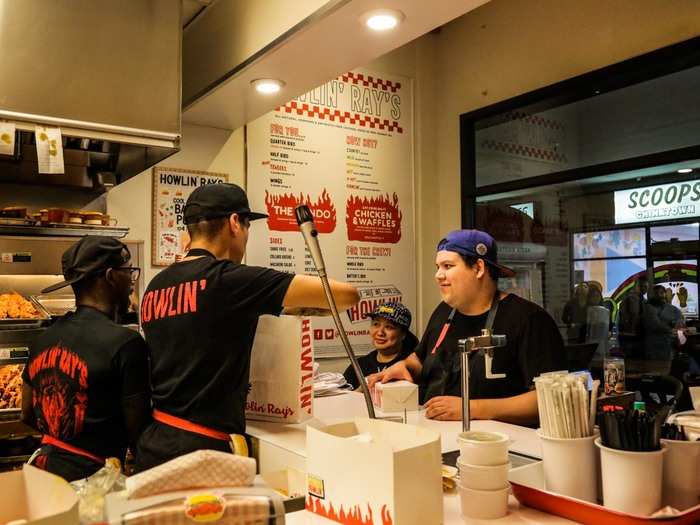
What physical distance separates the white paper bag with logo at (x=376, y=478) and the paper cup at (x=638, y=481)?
1.10ft

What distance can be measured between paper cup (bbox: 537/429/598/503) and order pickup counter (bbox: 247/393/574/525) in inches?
2.6

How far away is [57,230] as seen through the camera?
2.92 metres

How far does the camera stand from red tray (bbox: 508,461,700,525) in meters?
1.12

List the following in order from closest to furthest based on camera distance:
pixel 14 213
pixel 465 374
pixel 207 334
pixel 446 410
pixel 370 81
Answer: pixel 465 374 → pixel 207 334 → pixel 446 410 → pixel 14 213 → pixel 370 81

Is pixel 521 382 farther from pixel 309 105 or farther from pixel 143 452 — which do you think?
pixel 309 105

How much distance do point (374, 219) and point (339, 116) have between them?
2.60ft

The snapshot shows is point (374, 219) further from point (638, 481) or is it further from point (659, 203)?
point (638, 481)

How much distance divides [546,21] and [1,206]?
3.48m

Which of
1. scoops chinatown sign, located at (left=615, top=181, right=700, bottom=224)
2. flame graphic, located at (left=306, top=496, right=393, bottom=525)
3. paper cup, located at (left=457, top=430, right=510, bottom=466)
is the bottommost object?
flame graphic, located at (left=306, top=496, right=393, bottom=525)

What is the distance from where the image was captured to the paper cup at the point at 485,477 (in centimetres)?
125

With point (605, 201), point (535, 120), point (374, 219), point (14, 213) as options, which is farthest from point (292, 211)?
point (605, 201)

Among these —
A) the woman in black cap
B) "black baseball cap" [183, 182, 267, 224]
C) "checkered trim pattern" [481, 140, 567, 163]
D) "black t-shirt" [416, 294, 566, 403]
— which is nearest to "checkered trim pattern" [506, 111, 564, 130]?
"checkered trim pattern" [481, 140, 567, 163]

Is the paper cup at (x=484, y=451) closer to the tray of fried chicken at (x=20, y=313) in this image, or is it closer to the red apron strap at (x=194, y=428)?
the red apron strap at (x=194, y=428)

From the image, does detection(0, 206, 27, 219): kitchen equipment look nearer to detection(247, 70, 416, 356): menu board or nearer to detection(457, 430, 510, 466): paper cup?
detection(247, 70, 416, 356): menu board
